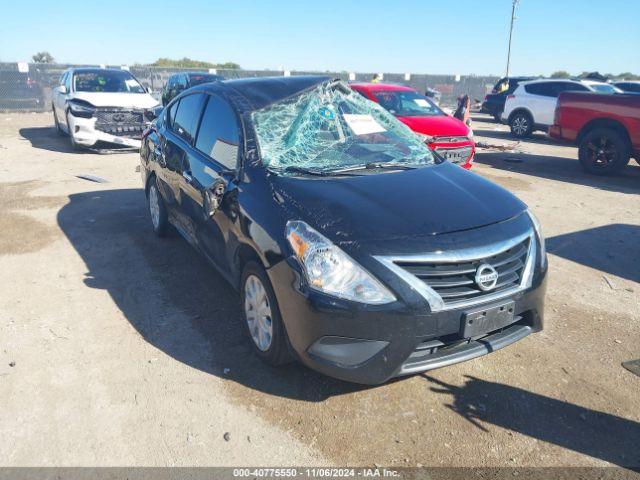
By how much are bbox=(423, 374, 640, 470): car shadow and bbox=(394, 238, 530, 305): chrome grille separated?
0.72 metres

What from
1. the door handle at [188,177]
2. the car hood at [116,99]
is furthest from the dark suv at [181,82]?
the door handle at [188,177]

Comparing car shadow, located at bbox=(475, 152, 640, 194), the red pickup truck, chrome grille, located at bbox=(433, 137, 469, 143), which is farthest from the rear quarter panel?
chrome grille, located at bbox=(433, 137, 469, 143)

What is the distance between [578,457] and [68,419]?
276 cm

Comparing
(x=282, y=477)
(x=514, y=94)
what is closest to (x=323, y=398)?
(x=282, y=477)

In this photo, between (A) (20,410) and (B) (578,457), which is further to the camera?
(A) (20,410)

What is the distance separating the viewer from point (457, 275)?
2717 mm

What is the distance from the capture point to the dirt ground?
267 centimetres

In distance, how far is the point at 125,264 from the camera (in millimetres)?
4992

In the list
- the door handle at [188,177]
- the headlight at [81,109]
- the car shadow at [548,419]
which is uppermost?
the headlight at [81,109]

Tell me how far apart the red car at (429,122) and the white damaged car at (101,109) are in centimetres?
478

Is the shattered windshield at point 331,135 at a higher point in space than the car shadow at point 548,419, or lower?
higher

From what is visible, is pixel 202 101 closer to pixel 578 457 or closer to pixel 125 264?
pixel 125 264

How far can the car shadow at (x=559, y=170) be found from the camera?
9164 millimetres

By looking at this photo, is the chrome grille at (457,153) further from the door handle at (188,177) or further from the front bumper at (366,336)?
the front bumper at (366,336)
